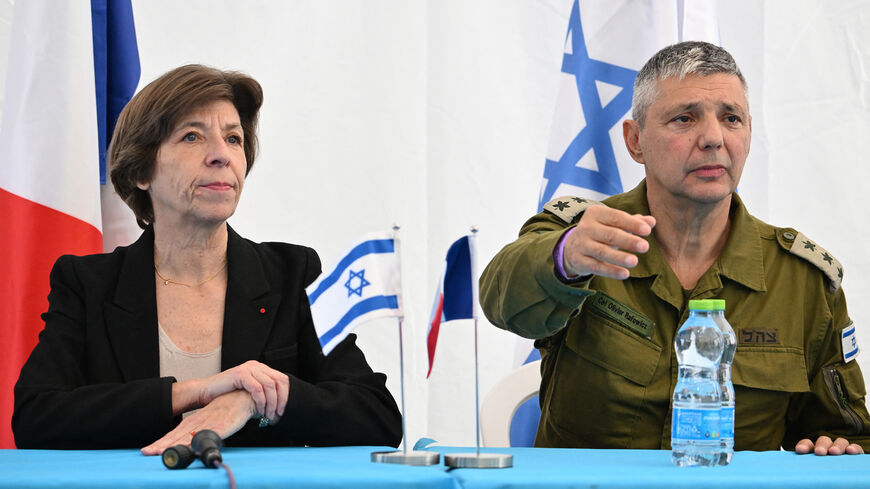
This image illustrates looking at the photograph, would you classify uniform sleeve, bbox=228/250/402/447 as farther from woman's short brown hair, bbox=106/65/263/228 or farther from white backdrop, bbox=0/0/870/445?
white backdrop, bbox=0/0/870/445

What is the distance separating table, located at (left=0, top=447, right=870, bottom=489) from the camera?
3.69 feet

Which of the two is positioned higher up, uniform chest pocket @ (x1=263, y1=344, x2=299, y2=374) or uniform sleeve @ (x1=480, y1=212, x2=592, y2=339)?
uniform sleeve @ (x1=480, y1=212, x2=592, y2=339)

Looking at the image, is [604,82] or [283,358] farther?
[604,82]

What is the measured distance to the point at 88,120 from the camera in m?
2.62

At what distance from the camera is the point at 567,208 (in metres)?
2.12

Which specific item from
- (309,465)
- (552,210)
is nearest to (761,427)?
(552,210)

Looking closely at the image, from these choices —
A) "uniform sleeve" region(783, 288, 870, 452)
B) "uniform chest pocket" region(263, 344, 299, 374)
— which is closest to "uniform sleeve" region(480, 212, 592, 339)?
"uniform chest pocket" region(263, 344, 299, 374)

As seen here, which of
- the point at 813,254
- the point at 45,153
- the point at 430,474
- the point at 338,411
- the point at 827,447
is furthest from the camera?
the point at 45,153

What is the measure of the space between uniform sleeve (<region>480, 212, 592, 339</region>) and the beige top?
2.18 ft

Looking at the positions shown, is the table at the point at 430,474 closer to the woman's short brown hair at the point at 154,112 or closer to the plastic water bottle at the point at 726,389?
the plastic water bottle at the point at 726,389

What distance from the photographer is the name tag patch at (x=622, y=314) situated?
6.59 ft

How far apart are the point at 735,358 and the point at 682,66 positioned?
672mm

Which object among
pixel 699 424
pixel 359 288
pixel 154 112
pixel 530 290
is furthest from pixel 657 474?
pixel 154 112

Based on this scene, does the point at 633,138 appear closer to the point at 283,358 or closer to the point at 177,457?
the point at 283,358
